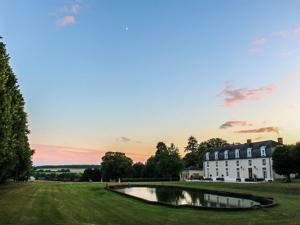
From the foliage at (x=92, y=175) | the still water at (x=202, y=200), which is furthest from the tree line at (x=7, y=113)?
the foliage at (x=92, y=175)

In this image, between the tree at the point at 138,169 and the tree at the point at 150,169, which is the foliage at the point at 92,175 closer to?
the tree at the point at 138,169

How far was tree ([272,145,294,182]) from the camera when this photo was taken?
57031 millimetres

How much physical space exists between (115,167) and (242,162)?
115 ft

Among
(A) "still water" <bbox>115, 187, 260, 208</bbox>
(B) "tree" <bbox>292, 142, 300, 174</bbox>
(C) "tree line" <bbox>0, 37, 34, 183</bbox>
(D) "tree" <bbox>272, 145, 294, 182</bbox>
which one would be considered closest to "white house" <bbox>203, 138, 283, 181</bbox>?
(D) "tree" <bbox>272, 145, 294, 182</bbox>

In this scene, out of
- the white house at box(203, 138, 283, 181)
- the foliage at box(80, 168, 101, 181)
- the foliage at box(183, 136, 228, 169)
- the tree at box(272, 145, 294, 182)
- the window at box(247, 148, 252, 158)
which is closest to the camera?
the tree at box(272, 145, 294, 182)

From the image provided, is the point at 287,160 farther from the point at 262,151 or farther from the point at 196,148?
the point at 196,148

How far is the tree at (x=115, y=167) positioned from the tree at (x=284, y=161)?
4895 cm

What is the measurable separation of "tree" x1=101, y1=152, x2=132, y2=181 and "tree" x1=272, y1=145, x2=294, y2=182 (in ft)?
161

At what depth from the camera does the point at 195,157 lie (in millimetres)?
126500

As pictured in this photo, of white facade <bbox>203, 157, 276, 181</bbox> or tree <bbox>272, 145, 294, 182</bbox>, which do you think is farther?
A: white facade <bbox>203, 157, 276, 181</bbox>

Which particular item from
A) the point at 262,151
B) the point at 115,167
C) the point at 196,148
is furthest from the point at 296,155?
the point at 196,148

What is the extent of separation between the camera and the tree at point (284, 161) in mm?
57031

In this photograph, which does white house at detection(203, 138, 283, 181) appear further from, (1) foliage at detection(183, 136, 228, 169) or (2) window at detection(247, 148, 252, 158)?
(1) foliage at detection(183, 136, 228, 169)

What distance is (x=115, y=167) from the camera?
325ft
